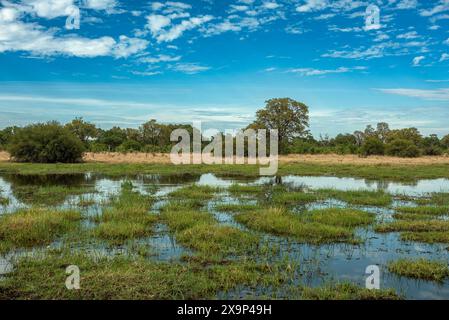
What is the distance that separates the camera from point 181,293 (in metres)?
7.49

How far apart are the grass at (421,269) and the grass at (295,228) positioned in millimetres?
2375

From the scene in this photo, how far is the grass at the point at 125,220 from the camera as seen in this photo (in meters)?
11.7

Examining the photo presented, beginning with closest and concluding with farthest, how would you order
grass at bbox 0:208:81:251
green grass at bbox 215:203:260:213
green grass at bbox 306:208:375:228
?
grass at bbox 0:208:81:251 → green grass at bbox 306:208:375:228 → green grass at bbox 215:203:260:213

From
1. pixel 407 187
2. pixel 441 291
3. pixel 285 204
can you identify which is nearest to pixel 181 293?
pixel 441 291

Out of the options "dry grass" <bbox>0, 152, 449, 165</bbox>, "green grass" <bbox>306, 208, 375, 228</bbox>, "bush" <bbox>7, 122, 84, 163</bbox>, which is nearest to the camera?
"green grass" <bbox>306, 208, 375, 228</bbox>

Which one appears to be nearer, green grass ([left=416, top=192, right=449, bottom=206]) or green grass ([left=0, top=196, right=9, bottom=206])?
green grass ([left=0, top=196, right=9, bottom=206])

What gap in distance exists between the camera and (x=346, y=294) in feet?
24.5

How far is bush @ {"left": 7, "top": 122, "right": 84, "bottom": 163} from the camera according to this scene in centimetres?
4331

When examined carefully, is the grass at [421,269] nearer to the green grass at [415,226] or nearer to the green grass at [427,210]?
the green grass at [415,226]

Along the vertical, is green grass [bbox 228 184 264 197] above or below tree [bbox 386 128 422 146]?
below

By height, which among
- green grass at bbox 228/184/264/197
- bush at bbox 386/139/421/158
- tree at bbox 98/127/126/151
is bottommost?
green grass at bbox 228/184/264/197

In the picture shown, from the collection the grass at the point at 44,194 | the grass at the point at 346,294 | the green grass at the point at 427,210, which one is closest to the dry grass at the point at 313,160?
the grass at the point at 44,194

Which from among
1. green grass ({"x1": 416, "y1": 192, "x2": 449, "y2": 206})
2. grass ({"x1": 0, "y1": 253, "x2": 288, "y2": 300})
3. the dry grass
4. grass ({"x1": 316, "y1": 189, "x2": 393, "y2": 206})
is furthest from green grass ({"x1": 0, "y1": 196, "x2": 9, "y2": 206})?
the dry grass

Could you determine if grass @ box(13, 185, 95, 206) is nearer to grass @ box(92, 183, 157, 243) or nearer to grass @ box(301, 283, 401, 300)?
grass @ box(92, 183, 157, 243)
